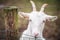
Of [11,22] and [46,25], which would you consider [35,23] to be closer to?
[46,25]

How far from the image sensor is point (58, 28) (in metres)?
2.55

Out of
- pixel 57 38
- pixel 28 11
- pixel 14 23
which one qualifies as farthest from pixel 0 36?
pixel 57 38

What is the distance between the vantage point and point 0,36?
2557mm

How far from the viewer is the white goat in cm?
245

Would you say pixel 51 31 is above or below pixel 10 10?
below

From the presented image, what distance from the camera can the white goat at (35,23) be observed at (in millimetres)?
2451

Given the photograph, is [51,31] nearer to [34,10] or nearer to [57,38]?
[57,38]

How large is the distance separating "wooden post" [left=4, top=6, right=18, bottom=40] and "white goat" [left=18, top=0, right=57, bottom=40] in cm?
6

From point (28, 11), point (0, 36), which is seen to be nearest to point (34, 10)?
point (28, 11)

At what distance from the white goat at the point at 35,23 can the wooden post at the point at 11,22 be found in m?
0.06

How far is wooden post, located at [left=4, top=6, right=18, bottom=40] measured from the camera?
2539 millimetres

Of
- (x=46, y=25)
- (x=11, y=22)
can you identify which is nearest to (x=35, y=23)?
(x=46, y=25)

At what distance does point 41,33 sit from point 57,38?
17 cm

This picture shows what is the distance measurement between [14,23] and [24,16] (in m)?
0.12
